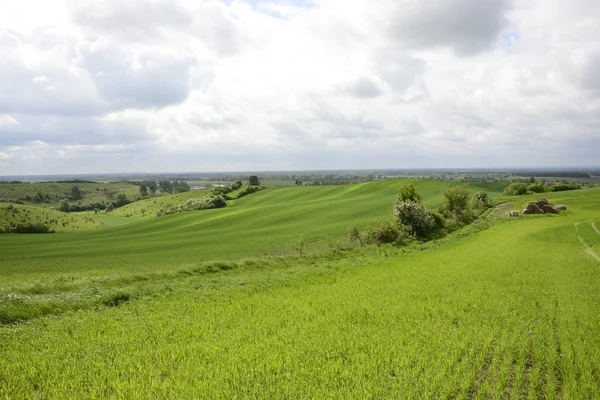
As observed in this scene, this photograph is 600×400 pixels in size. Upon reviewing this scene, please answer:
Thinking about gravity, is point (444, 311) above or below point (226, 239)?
above

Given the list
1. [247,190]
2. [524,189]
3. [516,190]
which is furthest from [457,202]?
[247,190]

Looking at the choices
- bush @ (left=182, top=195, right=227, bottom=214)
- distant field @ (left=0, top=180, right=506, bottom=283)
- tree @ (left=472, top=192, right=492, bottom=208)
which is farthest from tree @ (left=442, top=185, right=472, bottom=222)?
bush @ (left=182, top=195, right=227, bottom=214)

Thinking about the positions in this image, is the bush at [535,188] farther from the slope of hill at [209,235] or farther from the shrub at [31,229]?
the shrub at [31,229]

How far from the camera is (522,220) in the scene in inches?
2148

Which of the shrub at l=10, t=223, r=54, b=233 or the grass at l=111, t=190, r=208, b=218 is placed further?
the grass at l=111, t=190, r=208, b=218

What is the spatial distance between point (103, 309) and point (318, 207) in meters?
67.0

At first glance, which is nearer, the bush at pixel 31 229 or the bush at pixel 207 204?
the bush at pixel 31 229

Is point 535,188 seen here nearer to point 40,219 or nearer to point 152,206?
point 40,219

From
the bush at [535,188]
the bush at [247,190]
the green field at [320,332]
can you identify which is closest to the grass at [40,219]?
the bush at [247,190]

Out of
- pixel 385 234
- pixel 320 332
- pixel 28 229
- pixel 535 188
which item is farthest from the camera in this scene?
pixel 535 188

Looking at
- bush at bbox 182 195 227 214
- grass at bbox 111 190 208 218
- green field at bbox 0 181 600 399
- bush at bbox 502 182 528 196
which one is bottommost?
grass at bbox 111 190 208 218

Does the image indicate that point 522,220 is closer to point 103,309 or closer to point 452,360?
point 452,360

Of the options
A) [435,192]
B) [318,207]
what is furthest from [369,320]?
[435,192]

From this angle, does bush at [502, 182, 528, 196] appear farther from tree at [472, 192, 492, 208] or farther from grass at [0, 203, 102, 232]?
grass at [0, 203, 102, 232]
